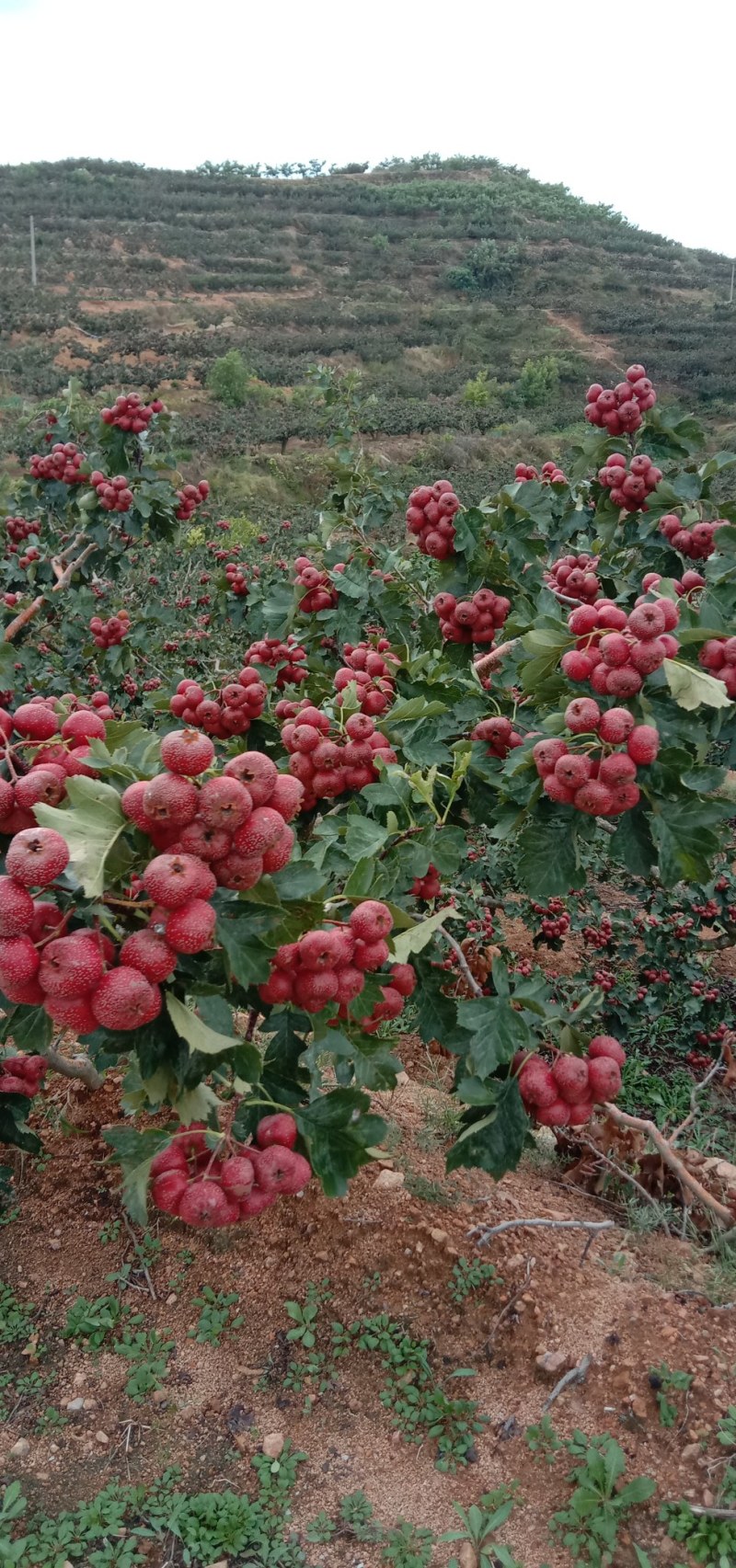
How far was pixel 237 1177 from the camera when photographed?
1511mm

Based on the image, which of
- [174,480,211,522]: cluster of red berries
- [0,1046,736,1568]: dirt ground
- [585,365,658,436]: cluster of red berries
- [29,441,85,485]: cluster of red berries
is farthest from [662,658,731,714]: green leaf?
[29,441,85,485]: cluster of red berries

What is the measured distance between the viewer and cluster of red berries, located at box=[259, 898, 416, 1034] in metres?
1.51

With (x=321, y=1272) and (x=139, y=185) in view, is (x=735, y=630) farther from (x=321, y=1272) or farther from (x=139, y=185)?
(x=139, y=185)

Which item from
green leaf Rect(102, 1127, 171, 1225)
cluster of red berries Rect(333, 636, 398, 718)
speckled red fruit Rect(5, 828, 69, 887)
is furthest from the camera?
cluster of red berries Rect(333, 636, 398, 718)

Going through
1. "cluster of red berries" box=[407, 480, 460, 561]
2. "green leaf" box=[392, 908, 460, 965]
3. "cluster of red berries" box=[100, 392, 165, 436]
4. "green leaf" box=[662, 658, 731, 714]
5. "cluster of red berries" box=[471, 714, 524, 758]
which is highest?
"cluster of red berries" box=[100, 392, 165, 436]

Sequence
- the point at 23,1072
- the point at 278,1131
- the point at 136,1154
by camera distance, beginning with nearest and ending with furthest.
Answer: the point at 136,1154, the point at 278,1131, the point at 23,1072

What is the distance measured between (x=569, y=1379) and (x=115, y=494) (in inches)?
147

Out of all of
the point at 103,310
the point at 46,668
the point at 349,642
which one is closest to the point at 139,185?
the point at 103,310

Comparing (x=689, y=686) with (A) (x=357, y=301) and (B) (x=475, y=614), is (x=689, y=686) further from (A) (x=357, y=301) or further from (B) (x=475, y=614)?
(A) (x=357, y=301)

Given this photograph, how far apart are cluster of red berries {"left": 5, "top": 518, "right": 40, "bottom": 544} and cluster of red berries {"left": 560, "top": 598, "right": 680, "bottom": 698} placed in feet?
13.9

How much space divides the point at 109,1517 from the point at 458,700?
2.08 metres

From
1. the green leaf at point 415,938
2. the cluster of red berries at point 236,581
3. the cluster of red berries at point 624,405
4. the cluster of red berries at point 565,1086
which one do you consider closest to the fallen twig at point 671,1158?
the cluster of red berries at point 565,1086

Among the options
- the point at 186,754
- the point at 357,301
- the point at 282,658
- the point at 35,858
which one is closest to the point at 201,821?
the point at 186,754

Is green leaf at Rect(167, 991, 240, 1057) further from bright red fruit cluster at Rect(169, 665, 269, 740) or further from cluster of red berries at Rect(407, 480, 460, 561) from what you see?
cluster of red berries at Rect(407, 480, 460, 561)
